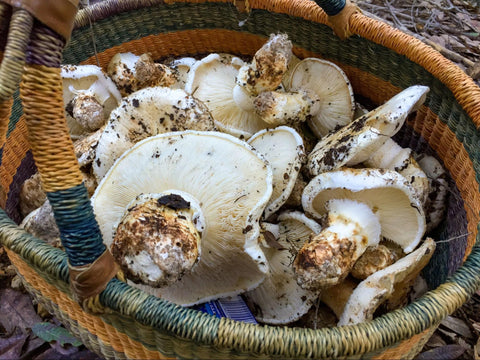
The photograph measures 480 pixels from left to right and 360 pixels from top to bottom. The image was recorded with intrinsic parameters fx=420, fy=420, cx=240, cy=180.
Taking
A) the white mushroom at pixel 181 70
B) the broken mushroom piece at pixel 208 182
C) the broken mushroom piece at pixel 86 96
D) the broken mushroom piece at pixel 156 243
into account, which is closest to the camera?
the broken mushroom piece at pixel 156 243

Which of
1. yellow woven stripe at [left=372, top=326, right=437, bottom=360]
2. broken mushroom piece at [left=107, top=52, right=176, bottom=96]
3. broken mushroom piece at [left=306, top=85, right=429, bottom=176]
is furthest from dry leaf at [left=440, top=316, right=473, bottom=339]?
broken mushroom piece at [left=107, top=52, right=176, bottom=96]

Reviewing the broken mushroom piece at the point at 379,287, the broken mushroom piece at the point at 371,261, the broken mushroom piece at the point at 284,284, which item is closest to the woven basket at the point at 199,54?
the broken mushroom piece at the point at 379,287

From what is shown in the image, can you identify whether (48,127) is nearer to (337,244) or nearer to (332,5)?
(337,244)

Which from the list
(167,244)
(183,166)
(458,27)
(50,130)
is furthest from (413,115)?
(458,27)

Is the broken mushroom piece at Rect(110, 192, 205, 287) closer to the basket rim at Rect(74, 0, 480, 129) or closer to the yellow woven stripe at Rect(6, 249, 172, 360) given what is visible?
the yellow woven stripe at Rect(6, 249, 172, 360)

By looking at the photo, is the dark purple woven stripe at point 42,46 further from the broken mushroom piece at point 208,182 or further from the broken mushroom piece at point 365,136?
the broken mushroom piece at point 365,136

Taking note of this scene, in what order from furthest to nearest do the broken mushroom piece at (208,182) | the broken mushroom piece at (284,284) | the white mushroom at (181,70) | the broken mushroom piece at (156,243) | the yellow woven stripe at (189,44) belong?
1. the yellow woven stripe at (189,44)
2. the white mushroom at (181,70)
3. the broken mushroom piece at (284,284)
4. the broken mushroom piece at (208,182)
5. the broken mushroom piece at (156,243)

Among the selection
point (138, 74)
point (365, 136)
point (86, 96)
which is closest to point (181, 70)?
point (138, 74)
